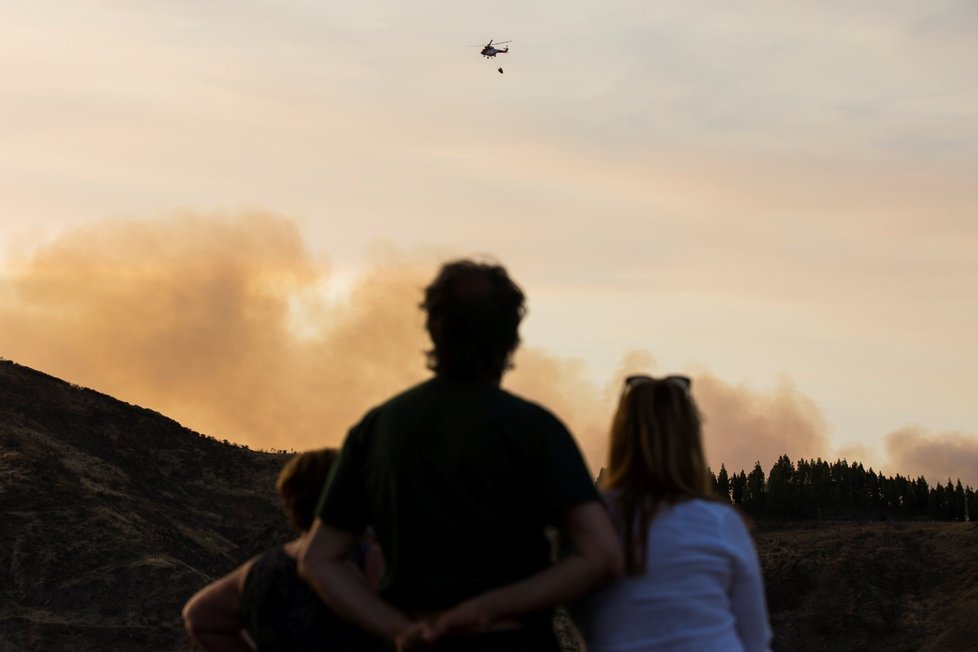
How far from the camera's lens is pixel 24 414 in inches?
Result: 1366

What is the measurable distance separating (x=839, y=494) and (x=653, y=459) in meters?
41.8

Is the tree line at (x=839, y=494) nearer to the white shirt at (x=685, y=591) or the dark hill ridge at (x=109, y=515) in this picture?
the dark hill ridge at (x=109, y=515)

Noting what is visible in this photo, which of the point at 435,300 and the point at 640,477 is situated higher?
the point at 435,300

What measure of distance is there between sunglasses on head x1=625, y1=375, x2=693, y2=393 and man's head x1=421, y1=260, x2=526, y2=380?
54 cm

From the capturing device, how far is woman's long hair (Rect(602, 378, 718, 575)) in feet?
16.1

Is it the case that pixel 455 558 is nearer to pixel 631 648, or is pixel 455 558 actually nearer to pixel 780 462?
pixel 631 648

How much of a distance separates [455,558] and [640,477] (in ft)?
2.73

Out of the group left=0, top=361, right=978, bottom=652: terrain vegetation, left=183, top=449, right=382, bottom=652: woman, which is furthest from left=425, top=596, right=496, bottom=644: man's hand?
left=0, top=361, right=978, bottom=652: terrain vegetation

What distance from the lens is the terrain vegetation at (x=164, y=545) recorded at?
26219 millimetres

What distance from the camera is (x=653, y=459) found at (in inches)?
194

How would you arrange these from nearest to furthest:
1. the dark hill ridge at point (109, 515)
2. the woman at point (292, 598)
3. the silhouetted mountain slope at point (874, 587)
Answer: the woman at point (292, 598)
the dark hill ridge at point (109, 515)
the silhouetted mountain slope at point (874, 587)

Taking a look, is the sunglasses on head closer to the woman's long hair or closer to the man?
the woman's long hair

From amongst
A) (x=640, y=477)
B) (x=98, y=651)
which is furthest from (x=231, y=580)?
(x=98, y=651)

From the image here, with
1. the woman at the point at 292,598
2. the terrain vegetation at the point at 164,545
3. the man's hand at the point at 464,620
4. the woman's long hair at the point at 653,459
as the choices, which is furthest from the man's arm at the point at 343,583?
the terrain vegetation at the point at 164,545
